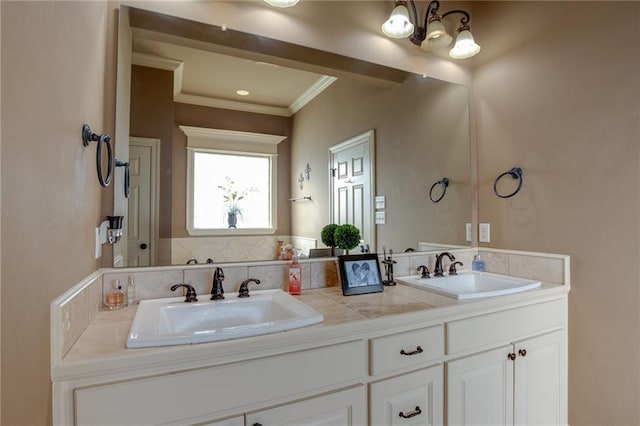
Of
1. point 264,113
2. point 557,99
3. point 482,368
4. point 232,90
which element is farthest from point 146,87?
point 557,99

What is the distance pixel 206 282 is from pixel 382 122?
1360 millimetres

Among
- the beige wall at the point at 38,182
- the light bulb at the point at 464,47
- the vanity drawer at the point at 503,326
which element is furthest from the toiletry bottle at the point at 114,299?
the light bulb at the point at 464,47

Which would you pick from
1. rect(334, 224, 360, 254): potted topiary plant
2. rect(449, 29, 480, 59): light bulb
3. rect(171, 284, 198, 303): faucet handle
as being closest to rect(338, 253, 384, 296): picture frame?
rect(334, 224, 360, 254): potted topiary plant

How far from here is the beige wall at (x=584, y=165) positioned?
1504 millimetres

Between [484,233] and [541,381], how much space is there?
0.89m

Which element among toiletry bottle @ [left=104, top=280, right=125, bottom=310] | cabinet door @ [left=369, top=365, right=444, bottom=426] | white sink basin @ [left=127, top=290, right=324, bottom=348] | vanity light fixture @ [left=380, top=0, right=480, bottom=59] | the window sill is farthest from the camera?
vanity light fixture @ [left=380, top=0, right=480, bottom=59]

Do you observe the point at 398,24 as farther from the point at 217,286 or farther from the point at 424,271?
the point at 217,286

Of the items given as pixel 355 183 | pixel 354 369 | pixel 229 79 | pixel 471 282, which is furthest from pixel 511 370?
pixel 229 79

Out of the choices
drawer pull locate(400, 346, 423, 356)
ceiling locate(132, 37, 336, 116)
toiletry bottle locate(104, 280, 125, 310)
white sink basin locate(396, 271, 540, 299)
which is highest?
ceiling locate(132, 37, 336, 116)

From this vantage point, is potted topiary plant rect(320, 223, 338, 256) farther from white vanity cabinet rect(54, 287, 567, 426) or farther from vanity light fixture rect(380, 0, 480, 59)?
vanity light fixture rect(380, 0, 480, 59)

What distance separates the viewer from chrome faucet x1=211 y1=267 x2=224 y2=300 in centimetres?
143

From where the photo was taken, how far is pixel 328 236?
184 centimetres

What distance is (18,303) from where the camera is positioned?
2.14 feet

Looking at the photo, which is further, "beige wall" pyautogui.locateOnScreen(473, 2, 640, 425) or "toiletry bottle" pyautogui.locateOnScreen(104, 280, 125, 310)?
"beige wall" pyautogui.locateOnScreen(473, 2, 640, 425)
